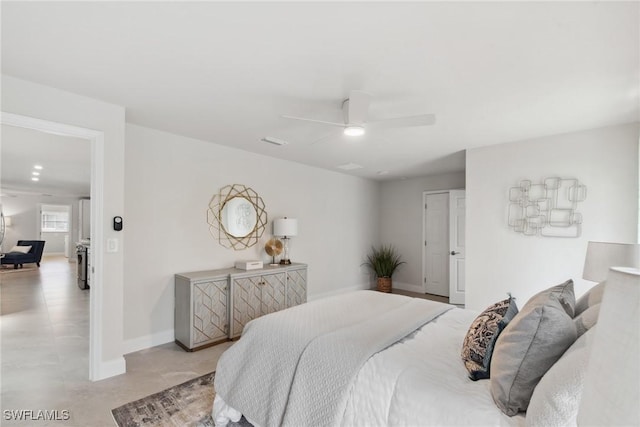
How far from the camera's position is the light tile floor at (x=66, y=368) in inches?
90.1

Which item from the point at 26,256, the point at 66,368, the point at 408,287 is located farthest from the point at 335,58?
the point at 26,256

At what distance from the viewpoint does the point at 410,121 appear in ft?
7.86

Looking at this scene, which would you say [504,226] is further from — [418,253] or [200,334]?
[200,334]

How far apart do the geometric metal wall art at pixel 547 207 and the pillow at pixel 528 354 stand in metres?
2.76

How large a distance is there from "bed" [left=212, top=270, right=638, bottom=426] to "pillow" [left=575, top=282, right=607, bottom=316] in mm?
20

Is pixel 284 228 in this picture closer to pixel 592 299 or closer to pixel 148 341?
pixel 148 341

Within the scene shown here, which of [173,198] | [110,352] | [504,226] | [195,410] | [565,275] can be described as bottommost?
[195,410]

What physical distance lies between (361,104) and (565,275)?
3.04 metres

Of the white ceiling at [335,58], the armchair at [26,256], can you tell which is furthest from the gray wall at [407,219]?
the armchair at [26,256]

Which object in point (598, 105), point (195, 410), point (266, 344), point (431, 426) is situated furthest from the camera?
point (598, 105)

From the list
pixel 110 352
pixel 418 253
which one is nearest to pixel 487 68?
pixel 110 352

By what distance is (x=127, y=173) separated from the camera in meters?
3.33

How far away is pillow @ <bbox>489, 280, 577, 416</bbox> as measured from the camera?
1.23 meters

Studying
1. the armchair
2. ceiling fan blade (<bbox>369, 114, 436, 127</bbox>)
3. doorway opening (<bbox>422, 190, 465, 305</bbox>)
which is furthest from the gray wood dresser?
the armchair
